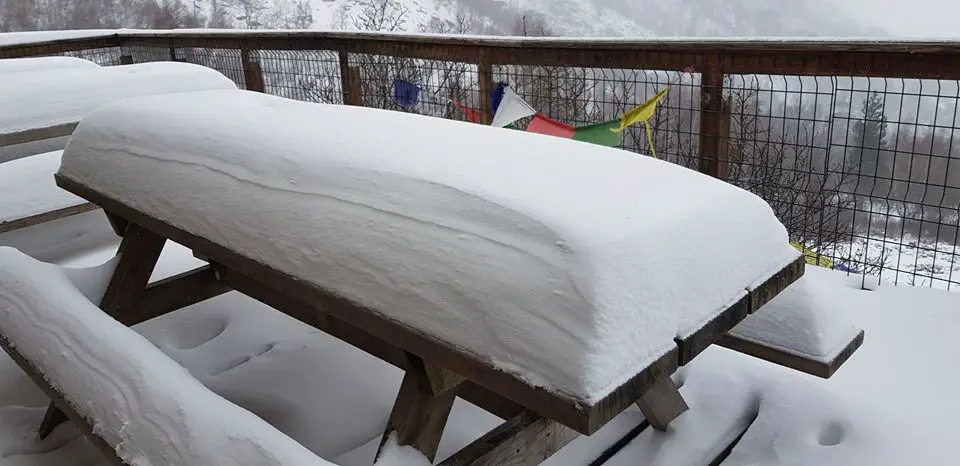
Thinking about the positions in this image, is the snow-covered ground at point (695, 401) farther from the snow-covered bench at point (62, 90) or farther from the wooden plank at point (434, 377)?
the snow-covered bench at point (62, 90)

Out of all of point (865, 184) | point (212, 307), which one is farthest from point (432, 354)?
point (865, 184)

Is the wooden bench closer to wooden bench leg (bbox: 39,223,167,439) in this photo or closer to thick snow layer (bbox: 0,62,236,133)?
wooden bench leg (bbox: 39,223,167,439)

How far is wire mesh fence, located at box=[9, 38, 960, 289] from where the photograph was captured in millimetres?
2814

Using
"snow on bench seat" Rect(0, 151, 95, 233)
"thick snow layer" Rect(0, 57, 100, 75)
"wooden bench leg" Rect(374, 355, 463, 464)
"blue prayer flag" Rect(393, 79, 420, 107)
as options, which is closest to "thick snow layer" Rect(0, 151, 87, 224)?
"snow on bench seat" Rect(0, 151, 95, 233)

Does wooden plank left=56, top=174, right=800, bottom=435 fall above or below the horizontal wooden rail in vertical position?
below

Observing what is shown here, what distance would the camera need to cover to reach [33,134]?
8.67 feet

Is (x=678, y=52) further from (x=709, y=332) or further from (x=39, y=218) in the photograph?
(x=39, y=218)

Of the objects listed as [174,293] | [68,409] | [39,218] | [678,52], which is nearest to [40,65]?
[39,218]

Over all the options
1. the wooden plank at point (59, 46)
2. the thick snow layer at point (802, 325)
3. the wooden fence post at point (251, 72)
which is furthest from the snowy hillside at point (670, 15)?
the thick snow layer at point (802, 325)

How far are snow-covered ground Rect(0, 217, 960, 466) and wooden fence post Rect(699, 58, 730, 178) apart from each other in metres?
0.79

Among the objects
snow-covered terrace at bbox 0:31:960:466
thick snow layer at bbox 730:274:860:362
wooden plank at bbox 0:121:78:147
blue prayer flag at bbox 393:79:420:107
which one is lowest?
snow-covered terrace at bbox 0:31:960:466

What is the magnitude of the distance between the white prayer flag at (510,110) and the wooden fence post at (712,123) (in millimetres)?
781

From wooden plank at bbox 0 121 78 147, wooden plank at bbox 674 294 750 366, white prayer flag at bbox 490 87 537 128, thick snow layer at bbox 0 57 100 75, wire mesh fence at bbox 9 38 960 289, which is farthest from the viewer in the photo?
white prayer flag at bbox 490 87 537 128

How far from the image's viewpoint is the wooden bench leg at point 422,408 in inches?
46.9
